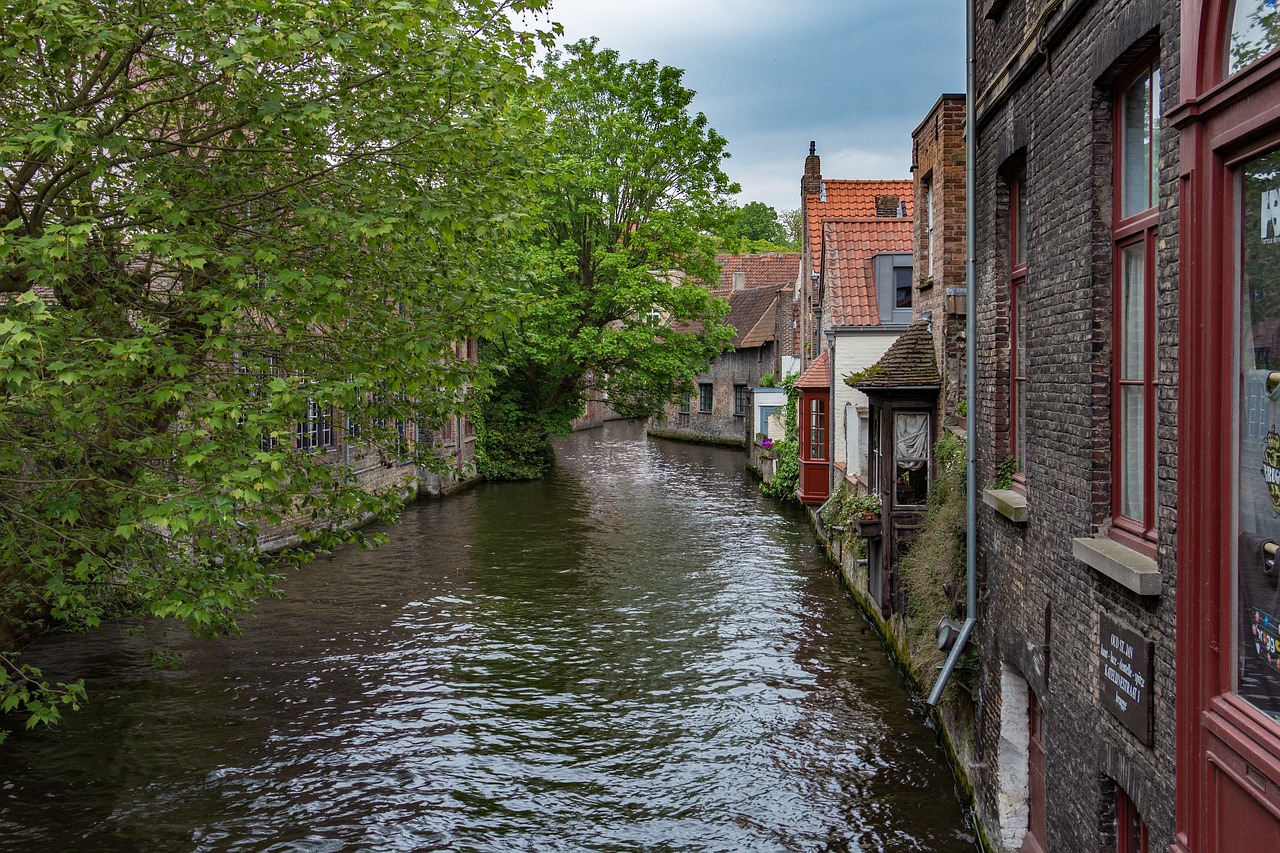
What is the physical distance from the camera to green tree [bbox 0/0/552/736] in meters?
6.22

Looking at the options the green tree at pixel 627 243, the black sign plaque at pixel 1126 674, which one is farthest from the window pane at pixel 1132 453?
the green tree at pixel 627 243

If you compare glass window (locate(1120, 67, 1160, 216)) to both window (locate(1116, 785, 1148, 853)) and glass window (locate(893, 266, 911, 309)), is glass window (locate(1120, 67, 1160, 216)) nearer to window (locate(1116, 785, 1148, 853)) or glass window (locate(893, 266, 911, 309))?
window (locate(1116, 785, 1148, 853))

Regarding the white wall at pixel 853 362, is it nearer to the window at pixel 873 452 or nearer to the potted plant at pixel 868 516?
the window at pixel 873 452

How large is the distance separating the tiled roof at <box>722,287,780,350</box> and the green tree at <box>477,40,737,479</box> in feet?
43.2

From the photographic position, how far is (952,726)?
10.2 metres

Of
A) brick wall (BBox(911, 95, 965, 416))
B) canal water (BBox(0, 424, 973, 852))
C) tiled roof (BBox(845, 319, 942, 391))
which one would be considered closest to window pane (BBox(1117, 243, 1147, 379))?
canal water (BBox(0, 424, 973, 852))

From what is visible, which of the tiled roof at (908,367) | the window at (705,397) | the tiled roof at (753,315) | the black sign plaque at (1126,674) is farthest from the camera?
the window at (705,397)

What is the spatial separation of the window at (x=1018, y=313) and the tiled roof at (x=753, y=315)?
A: 38453 mm

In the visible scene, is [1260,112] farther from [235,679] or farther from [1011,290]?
[235,679]

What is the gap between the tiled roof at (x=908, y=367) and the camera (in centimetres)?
1390

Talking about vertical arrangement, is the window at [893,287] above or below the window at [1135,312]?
above

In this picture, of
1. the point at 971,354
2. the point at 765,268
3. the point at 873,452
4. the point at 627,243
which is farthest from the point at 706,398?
the point at 971,354

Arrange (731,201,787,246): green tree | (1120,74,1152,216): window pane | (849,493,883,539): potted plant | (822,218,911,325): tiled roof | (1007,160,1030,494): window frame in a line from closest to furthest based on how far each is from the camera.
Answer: (1120,74,1152,216): window pane → (1007,160,1030,494): window frame → (849,493,883,539): potted plant → (822,218,911,325): tiled roof → (731,201,787,246): green tree

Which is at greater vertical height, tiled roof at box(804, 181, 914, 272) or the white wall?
tiled roof at box(804, 181, 914, 272)
